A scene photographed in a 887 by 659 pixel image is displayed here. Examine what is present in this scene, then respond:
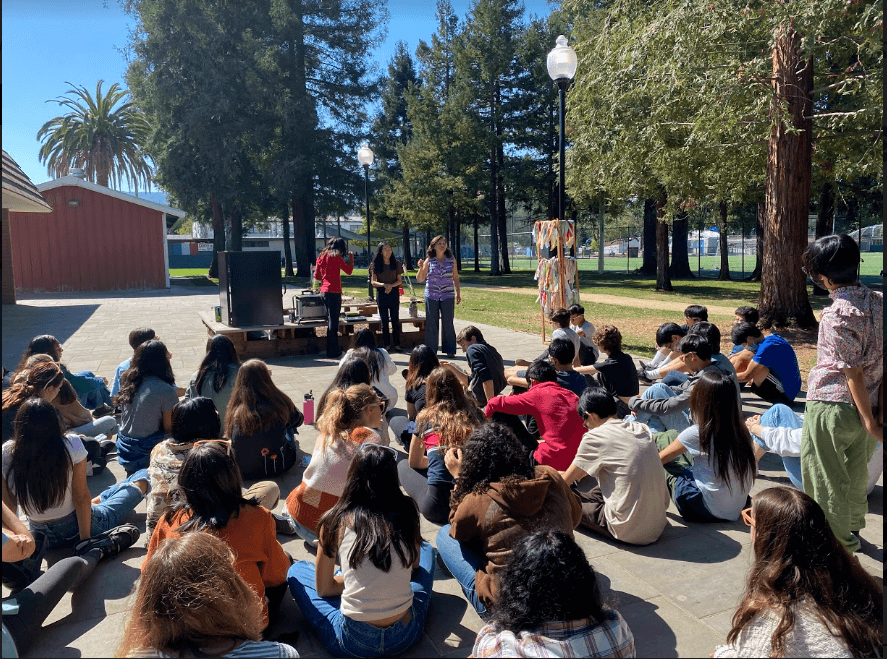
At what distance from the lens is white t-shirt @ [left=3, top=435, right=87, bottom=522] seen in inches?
136

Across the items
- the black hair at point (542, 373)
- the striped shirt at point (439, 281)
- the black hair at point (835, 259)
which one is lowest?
the black hair at point (542, 373)

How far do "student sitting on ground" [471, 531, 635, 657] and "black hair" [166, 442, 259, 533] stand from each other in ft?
4.14

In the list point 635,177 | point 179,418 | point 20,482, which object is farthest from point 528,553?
point 635,177

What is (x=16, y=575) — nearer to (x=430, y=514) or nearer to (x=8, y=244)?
(x=430, y=514)

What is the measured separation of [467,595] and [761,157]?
1320 cm

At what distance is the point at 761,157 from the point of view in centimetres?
1366

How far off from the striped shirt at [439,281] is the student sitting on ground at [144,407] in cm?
502

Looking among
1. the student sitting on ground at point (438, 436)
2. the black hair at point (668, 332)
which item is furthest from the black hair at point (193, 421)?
the black hair at point (668, 332)

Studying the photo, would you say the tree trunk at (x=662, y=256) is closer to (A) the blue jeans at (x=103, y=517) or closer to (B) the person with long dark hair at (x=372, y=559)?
(A) the blue jeans at (x=103, y=517)

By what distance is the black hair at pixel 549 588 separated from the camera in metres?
1.86

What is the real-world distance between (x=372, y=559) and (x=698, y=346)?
11.1ft

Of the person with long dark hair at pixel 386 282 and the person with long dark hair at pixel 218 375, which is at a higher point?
the person with long dark hair at pixel 386 282

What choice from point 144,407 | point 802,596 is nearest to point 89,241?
point 144,407

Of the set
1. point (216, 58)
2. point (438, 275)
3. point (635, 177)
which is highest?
point (216, 58)
